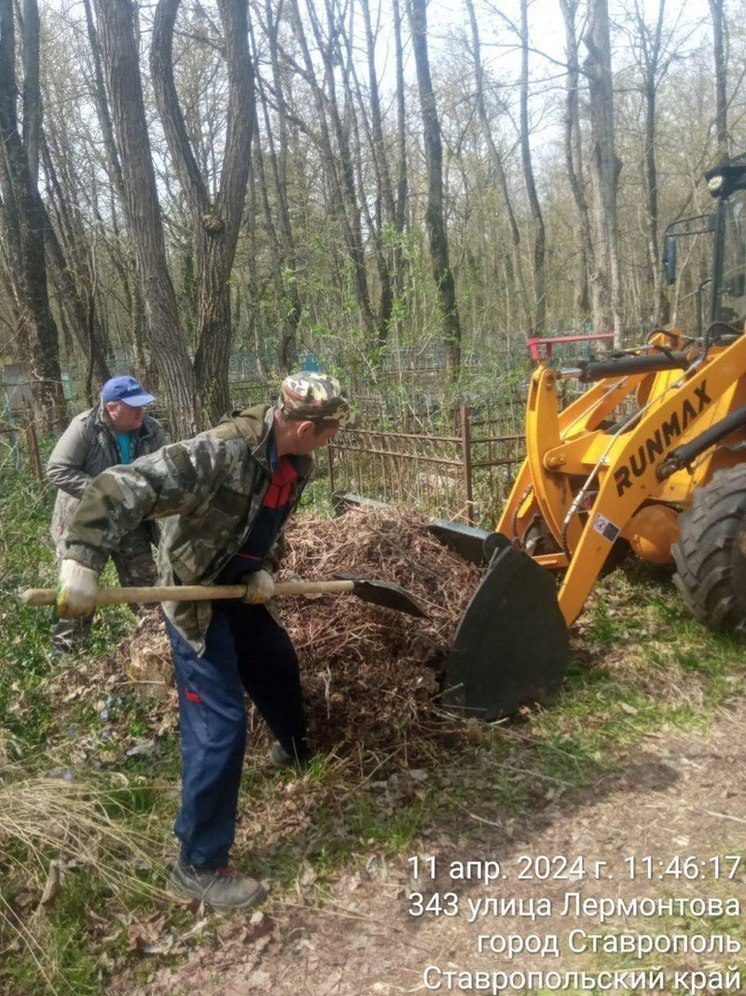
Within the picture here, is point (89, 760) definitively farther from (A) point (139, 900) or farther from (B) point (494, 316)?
(B) point (494, 316)

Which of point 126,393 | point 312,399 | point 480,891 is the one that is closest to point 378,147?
point 126,393

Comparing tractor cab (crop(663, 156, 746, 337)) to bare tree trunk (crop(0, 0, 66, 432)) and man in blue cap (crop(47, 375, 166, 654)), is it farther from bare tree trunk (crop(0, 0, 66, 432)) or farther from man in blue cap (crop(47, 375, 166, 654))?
bare tree trunk (crop(0, 0, 66, 432))

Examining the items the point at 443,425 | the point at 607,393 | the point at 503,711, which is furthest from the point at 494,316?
the point at 503,711

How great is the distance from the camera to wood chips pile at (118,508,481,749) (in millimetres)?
3814

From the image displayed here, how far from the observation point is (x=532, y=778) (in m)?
3.64

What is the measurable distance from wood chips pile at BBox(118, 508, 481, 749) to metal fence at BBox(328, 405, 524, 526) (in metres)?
1.26

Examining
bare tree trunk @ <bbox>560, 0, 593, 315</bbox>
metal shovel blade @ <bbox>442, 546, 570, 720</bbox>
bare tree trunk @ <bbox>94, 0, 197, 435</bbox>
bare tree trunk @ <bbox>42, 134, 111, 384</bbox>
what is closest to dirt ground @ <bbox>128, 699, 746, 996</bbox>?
metal shovel blade @ <bbox>442, 546, 570, 720</bbox>

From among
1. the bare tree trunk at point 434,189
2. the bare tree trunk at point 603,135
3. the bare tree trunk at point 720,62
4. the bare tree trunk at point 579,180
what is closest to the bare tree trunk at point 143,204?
the bare tree trunk at point 603,135

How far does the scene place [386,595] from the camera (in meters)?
3.79

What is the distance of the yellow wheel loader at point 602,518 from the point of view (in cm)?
396

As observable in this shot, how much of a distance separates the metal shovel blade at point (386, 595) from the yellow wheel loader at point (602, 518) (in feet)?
0.85

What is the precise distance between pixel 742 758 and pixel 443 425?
5.14m

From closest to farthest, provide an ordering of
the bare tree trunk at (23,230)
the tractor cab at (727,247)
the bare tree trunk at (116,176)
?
the tractor cab at (727,247), the bare tree trunk at (23,230), the bare tree trunk at (116,176)

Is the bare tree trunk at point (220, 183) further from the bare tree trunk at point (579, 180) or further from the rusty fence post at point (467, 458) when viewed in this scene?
the bare tree trunk at point (579, 180)
